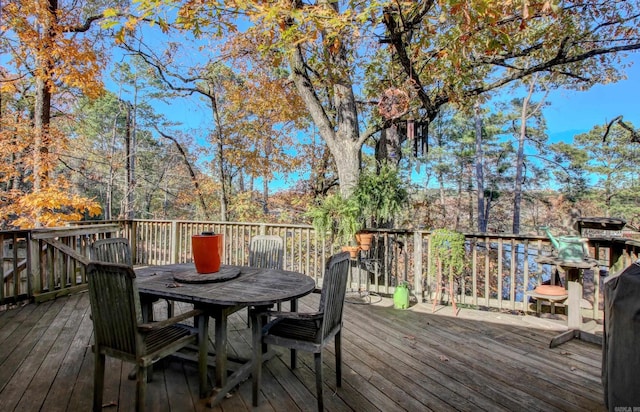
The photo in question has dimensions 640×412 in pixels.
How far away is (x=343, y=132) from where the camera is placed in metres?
5.47

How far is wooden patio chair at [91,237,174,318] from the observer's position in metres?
2.47

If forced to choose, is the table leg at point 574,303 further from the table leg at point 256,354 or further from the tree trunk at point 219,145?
the tree trunk at point 219,145

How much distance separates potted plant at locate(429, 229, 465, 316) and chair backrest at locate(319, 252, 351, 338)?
2.08m

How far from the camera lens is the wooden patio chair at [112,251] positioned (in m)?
2.47

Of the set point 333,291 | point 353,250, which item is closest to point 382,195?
point 353,250

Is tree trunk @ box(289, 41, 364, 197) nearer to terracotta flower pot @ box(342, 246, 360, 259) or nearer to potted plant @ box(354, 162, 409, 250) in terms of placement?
potted plant @ box(354, 162, 409, 250)

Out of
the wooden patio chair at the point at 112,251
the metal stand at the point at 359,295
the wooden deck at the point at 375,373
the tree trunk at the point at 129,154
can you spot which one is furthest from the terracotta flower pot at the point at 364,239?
the tree trunk at the point at 129,154

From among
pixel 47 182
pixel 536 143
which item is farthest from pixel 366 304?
pixel 536 143

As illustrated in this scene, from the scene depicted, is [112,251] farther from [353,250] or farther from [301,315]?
[353,250]

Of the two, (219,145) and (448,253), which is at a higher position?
(219,145)

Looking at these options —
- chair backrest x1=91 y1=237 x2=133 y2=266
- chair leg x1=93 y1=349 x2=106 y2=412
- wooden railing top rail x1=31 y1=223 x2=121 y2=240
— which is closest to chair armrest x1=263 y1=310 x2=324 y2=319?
chair leg x1=93 y1=349 x2=106 y2=412

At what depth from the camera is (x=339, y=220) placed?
14.0ft

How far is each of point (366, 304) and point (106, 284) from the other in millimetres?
3097

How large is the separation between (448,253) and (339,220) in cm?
140
